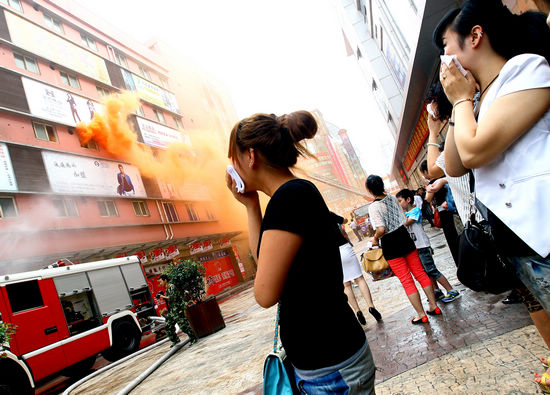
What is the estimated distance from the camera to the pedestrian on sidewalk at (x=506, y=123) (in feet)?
3.21

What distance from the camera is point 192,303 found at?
7.46 metres

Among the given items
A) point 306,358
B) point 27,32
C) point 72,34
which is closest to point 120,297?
point 306,358

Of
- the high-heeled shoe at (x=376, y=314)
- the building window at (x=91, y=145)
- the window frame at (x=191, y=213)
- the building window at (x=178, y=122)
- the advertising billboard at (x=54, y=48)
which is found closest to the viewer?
Result: the high-heeled shoe at (x=376, y=314)

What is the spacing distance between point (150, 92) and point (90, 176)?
11.7 metres

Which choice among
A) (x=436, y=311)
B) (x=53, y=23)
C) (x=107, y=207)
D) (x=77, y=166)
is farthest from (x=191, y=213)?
(x=436, y=311)

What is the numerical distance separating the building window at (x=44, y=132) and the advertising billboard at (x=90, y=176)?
105 cm

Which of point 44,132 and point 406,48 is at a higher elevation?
point 44,132

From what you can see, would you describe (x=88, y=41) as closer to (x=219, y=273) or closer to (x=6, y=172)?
(x=6, y=172)

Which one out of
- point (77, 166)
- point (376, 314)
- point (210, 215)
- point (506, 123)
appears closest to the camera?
point (506, 123)

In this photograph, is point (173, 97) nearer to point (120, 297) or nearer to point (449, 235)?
point (120, 297)

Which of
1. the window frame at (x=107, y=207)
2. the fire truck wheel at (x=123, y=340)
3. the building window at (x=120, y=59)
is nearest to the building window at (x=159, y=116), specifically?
the building window at (x=120, y=59)

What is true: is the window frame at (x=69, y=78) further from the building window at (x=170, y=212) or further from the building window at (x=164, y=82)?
the building window at (x=164, y=82)

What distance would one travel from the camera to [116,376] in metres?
5.89

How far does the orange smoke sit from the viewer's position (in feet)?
60.6
